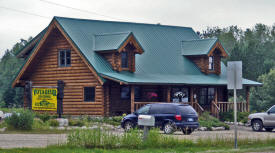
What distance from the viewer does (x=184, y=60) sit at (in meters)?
46.3

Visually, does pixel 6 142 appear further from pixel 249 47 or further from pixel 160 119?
pixel 249 47

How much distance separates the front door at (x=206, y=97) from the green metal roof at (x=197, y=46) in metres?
3.08

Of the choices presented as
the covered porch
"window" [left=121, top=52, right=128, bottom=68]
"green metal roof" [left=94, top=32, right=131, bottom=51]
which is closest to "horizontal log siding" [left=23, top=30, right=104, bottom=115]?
the covered porch

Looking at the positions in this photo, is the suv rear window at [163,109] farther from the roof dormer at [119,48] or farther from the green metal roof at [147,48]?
the roof dormer at [119,48]

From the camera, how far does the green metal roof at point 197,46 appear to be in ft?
150

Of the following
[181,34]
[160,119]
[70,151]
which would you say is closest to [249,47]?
[181,34]

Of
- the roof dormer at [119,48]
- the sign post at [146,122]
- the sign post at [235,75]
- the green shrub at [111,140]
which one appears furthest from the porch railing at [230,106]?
the sign post at [146,122]

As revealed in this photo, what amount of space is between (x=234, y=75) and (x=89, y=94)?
20.6 meters

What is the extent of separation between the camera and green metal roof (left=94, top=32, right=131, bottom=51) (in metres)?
40.0

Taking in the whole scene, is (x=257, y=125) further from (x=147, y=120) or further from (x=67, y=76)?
(x=147, y=120)

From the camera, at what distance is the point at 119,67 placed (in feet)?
132

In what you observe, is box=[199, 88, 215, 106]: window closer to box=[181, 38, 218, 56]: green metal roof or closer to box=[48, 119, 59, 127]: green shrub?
box=[181, 38, 218, 56]: green metal roof

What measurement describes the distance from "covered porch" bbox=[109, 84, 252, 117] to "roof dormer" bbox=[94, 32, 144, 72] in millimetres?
1631

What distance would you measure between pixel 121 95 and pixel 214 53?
33.5ft
